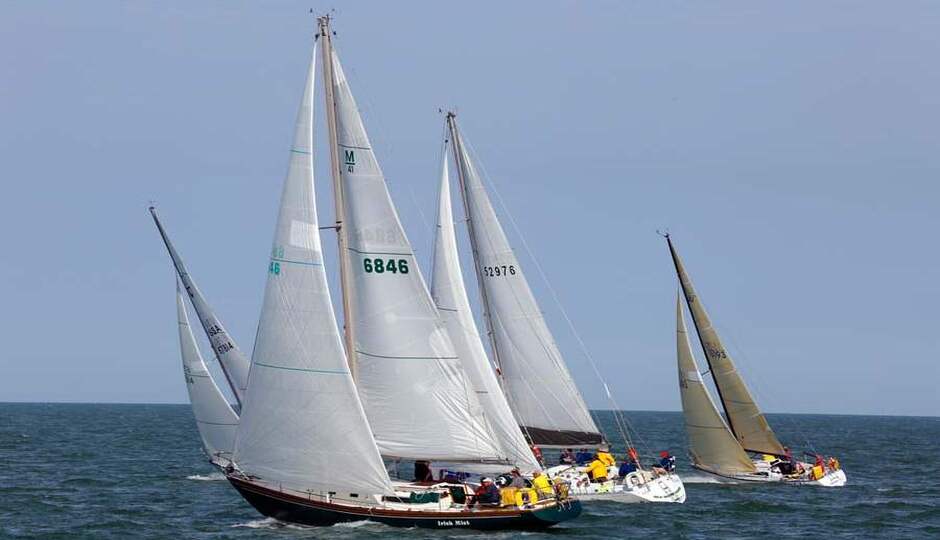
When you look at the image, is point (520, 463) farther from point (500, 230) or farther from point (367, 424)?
point (500, 230)

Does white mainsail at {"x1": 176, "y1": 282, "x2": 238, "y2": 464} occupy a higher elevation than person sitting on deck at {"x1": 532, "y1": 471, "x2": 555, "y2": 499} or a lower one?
higher

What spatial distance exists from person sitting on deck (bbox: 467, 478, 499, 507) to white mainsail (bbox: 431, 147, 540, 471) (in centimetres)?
204

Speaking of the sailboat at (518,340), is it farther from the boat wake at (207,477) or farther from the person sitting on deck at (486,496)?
the boat wake at (207,477)

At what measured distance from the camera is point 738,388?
5481 centimetres

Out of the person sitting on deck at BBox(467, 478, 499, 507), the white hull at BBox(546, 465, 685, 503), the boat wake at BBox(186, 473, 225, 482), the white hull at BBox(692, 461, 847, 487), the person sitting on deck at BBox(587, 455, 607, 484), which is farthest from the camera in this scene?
the boat wake at BBox(186, 473, 225, 482)

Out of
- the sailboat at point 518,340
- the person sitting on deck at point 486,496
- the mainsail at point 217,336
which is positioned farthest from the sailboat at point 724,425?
the person sitting on deck at point 486,496

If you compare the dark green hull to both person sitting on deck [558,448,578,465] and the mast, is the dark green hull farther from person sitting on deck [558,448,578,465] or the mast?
the mast

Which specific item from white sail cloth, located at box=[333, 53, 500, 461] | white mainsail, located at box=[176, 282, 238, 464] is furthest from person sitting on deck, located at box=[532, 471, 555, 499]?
white mainsail, located at box=[176, 282, 238, 464]

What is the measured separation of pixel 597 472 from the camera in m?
44.2

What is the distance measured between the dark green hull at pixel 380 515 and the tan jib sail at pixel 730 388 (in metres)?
22.1

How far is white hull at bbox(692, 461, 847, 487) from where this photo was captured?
53406 millimetres

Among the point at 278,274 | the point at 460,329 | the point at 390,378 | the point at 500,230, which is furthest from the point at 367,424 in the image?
the point at 500,230

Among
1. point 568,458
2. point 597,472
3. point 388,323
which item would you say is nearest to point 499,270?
point 568,458

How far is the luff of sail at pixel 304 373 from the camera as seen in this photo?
33.1m
